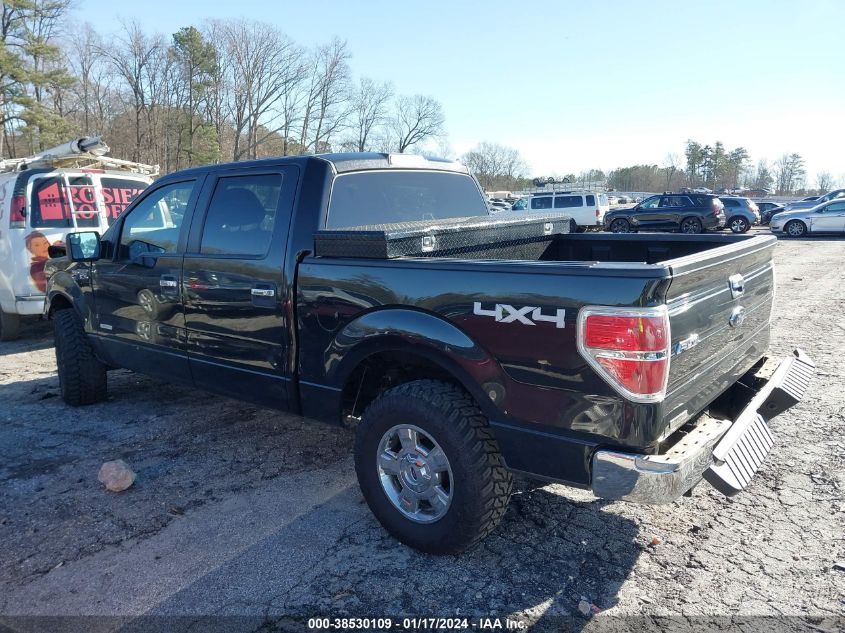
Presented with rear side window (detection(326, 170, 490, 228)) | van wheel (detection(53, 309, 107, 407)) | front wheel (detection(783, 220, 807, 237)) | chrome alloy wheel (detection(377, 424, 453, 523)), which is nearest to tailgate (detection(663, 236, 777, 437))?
chrome alloy wheel (detection(377, 424, 453, 523))

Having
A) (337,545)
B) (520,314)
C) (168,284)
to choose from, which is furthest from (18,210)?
(520,314)

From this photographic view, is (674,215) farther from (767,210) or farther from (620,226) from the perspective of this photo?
(767,210)

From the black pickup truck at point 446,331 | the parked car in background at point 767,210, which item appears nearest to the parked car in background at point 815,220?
the parked car in background at point 767,210

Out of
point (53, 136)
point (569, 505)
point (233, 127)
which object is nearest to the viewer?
point (569, 505)

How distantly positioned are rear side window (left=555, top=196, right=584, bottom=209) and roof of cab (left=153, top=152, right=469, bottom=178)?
2373 cm

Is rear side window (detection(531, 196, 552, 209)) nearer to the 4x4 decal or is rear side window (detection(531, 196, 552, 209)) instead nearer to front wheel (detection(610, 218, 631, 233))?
front wheel (detection(610, 218, 631, 233))

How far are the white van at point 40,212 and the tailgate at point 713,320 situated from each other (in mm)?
7031

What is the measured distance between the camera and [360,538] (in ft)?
10.4

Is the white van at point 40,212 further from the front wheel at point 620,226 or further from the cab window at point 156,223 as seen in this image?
the front wheel at point 620,226

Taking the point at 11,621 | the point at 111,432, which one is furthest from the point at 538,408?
the point at 111,432

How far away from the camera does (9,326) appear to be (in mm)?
7992

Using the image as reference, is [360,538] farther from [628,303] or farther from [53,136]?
[53,136]

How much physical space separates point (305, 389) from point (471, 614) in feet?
5.03

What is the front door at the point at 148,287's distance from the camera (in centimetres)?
418
